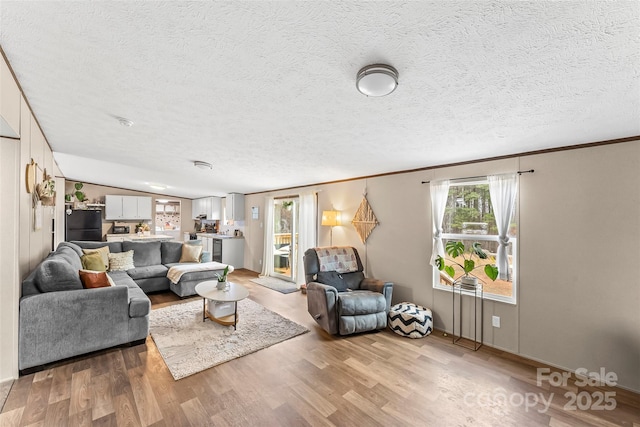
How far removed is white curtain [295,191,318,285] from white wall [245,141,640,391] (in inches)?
101

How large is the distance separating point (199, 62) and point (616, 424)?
3.81 m

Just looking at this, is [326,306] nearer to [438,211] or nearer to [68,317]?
[438,211]

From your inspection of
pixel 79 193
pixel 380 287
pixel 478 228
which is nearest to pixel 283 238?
pixel 380 287

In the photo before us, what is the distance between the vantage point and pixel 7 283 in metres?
2.17

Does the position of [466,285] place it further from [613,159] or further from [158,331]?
[158,331]

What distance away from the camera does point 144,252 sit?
5258mm

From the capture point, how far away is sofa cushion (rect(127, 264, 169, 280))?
4.68m

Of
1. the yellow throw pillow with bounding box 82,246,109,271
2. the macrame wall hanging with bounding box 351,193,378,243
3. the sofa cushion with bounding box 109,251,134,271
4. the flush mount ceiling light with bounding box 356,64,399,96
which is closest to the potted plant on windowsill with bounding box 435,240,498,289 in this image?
the macrame wall hanging with bounding box 351,193,378,243

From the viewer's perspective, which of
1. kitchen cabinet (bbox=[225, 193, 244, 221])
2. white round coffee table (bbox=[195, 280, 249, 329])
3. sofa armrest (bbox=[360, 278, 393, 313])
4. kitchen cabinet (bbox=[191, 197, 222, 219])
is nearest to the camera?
white round coffee table (bbox=[195, 280, 249, 329])

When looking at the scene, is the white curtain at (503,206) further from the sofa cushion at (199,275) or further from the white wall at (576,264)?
the sofa cushion at (199,275)

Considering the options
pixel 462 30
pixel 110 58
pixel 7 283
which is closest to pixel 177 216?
pixel 7 283

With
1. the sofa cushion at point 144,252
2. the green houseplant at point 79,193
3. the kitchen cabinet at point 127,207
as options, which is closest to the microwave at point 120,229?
the kitchen cabinet at point 127,207

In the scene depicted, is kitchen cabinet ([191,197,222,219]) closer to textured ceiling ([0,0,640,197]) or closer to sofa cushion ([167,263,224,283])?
sofa cushion ([167,263,224,283])

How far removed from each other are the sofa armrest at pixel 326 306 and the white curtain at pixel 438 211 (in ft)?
4.49
